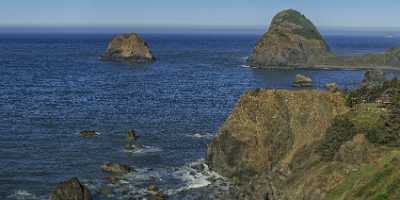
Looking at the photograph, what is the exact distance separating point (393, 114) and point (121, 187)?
26.2 m

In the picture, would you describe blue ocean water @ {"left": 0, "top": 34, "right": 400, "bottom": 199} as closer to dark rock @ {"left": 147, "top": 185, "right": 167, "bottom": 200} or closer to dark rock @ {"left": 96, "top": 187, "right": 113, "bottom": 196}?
dark rock @ {"left": 96, "top": 187, "right": 113, "bottom": 196}

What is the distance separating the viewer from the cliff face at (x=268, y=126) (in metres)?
58.5

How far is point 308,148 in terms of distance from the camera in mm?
51875

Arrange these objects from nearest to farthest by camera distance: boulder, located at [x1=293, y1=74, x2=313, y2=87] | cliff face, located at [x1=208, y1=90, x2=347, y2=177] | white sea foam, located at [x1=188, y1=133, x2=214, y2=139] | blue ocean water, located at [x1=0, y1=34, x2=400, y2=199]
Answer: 1. cliff face, located at [x1=208, y1=90, x2=347, y2=177]
2. blue ocean water, located at [x1=0, y1=34, x2=400, y2=199]
3. white sea foam, located at [x1=188, y1=133, x2=214, y2=139]
4. boulder, located at [x1=293, y1=74, x2=313, y2=87]

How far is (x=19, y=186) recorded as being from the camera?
5584 cm

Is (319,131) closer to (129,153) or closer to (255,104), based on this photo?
(255,104)

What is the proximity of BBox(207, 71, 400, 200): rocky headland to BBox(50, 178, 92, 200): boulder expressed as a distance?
13.8 meters

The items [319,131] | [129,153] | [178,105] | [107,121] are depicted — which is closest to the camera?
[319,131]

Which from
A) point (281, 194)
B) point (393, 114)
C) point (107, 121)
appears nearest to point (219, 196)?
point (281, 194)

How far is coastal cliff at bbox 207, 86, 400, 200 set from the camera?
1577 inches

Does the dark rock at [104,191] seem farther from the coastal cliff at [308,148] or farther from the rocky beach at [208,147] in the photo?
the coastal cliff at [308,148]

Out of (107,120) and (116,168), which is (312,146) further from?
(107,120)

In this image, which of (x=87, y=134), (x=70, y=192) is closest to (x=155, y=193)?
(x=70, y=192)

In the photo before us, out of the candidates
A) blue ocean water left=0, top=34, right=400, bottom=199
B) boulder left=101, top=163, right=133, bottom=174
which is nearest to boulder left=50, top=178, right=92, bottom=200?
blue ocean water left=0, top=34, right=400, bottom=199
